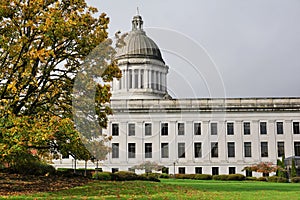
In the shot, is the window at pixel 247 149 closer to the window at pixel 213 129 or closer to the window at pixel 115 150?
the window at pixel 213 129

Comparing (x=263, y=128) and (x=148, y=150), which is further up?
(x=263, y=128)

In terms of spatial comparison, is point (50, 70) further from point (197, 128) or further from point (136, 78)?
point (136, 78)

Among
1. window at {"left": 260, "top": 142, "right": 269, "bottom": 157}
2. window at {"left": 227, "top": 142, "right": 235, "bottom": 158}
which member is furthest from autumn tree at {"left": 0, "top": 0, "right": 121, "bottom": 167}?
window at {"left": 260, "top": 142, "right": 269, "bottom": 157}

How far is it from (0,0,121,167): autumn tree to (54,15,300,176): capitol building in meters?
41.4

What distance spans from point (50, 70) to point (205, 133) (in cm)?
4577

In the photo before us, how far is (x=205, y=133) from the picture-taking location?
65375 millimetres

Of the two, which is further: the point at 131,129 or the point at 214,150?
the point at 131,129

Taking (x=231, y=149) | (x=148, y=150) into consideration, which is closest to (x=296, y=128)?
(x=231, y=149)

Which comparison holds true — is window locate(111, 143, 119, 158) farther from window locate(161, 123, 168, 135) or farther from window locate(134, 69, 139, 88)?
window locate(134, 69, 139, 88)

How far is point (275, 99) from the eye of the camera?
66688mm

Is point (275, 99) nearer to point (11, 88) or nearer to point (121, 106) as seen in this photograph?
point (121, 106)

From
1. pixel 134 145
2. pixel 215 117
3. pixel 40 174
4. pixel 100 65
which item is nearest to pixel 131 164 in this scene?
pixel 134 145

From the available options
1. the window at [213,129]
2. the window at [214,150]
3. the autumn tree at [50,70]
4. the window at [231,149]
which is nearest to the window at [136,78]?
the window at [213,129]

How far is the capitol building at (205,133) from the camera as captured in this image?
64.8 meters
